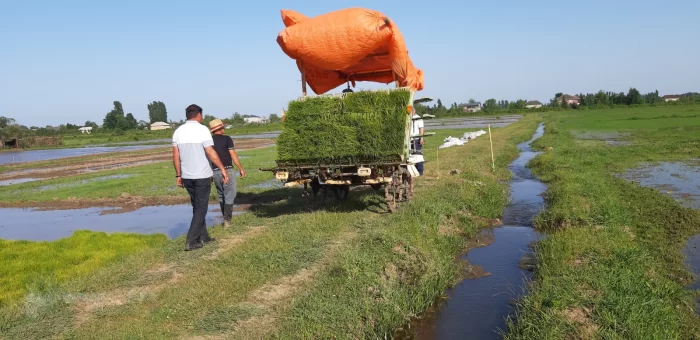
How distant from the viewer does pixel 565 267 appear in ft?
17.6

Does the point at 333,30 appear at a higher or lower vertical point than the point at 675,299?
higher

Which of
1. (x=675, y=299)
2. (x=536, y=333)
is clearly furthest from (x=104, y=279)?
(x=675, y=299)

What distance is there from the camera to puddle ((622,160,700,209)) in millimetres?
10109

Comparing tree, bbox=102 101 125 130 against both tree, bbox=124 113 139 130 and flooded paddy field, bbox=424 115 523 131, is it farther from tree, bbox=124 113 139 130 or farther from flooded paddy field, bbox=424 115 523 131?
flooded paddy field, bbox=424 115 523 131

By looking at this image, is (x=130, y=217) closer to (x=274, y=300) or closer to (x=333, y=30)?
(x=333, y=30)

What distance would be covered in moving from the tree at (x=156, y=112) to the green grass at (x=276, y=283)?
137 meters

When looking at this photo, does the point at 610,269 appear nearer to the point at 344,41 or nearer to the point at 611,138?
the point at 344,41

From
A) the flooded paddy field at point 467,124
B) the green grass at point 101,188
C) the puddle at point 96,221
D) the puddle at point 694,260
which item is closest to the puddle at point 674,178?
the puddle at point 694,260

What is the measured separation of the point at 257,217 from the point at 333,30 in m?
3.65

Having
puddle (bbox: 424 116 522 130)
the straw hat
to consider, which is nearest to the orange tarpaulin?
the straw hat

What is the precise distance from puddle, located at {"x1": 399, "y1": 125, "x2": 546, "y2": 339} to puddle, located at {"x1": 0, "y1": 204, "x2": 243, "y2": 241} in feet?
18.1

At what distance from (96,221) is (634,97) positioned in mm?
95832

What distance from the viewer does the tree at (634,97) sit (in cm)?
8612

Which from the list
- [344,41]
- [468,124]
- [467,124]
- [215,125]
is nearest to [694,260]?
[344,41]
